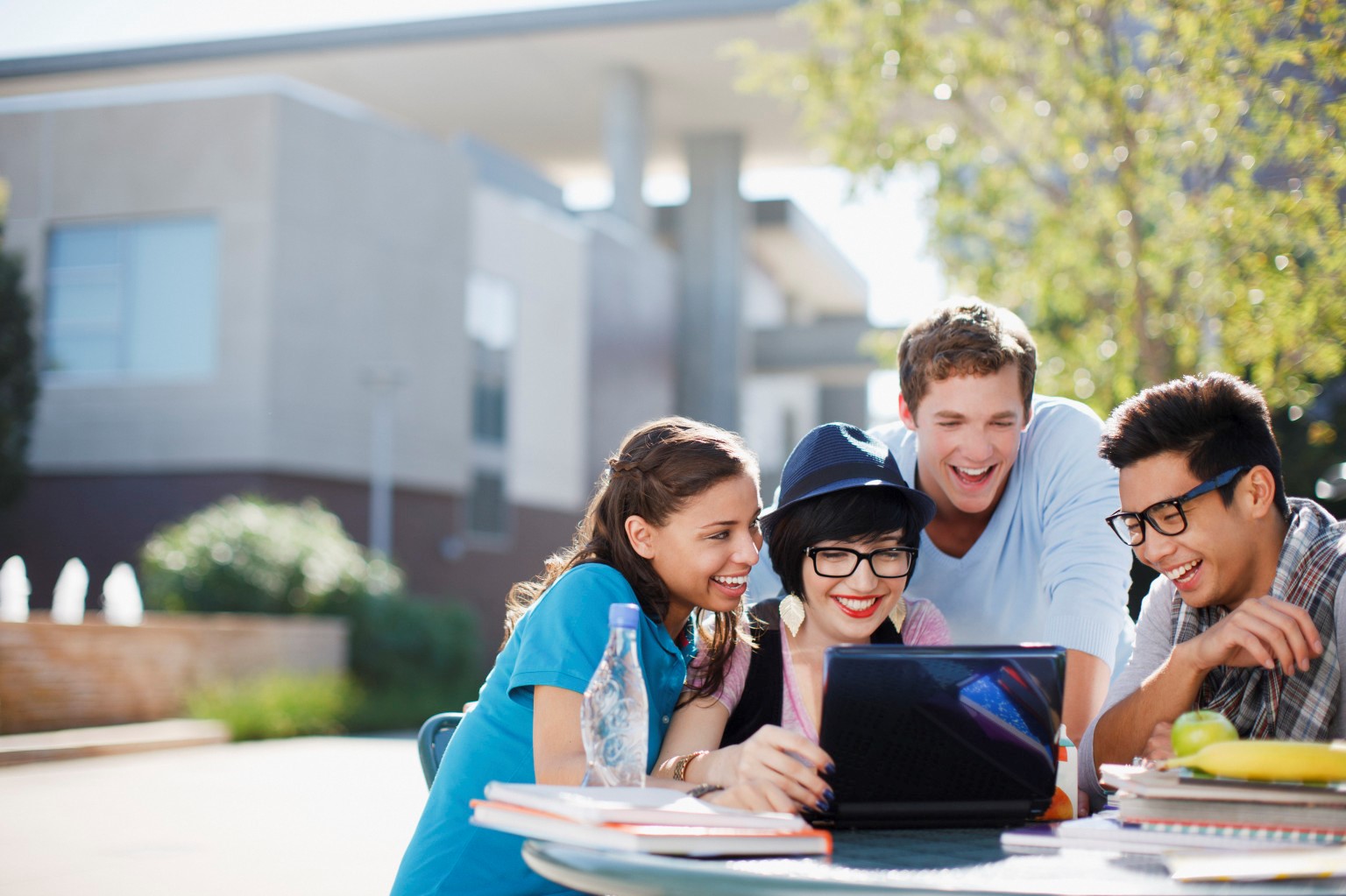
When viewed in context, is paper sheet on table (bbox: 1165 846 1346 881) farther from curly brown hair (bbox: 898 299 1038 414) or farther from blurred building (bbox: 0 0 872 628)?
blurred building (bbox: 0 0 872 628)

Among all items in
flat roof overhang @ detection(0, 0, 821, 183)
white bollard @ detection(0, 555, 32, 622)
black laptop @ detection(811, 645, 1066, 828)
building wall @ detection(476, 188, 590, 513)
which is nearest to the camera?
black laptop @ detection(811, 645, 1066, 828)

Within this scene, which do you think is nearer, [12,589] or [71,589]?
[12,589]

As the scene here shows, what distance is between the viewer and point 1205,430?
2453 mm

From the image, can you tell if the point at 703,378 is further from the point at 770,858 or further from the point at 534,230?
the point at 770,858

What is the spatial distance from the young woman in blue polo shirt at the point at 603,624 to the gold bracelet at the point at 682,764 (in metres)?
0.13

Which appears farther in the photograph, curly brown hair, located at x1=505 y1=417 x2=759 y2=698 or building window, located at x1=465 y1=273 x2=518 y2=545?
building window, located at x1=465 y1=273 x2=518 y2=545

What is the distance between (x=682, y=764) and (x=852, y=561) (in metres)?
0.51

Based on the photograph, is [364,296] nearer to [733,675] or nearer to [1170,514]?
[733,675]

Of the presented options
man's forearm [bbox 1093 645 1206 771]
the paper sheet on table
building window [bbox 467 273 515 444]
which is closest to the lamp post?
building window [bbox 467 273 515 444]

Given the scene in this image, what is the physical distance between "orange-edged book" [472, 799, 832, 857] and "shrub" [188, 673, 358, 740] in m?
13.4

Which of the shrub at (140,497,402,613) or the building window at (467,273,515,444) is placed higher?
the building window at (467,273,515,444)

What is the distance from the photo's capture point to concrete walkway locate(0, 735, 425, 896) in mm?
6801

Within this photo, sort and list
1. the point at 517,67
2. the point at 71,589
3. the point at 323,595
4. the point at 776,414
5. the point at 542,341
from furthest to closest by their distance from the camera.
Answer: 1. the point at 776,414
2. the point at 542,341
3. the point at 517,67
4. the point at 71,589
5. the point at 323,595

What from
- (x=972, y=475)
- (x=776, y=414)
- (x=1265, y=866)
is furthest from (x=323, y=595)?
(x=776, y=414)
